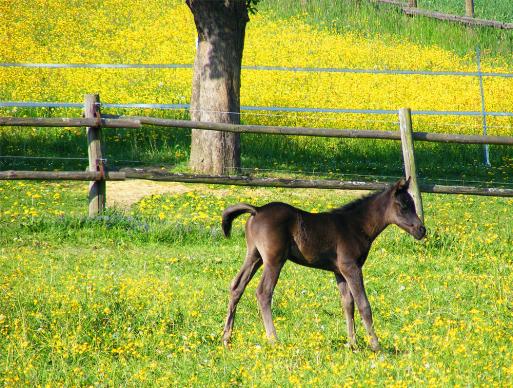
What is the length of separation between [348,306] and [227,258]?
365 centimetres

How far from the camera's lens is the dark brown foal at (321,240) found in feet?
27.0

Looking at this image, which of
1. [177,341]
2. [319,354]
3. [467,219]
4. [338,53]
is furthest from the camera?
[338,53]

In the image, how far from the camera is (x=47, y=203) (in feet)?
50.3

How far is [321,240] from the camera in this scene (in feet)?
27.7

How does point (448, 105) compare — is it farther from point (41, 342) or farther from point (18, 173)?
point (41, 342)

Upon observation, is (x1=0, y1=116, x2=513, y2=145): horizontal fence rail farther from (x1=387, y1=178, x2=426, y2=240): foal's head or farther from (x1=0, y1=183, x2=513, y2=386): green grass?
(x1=387, y1=178, x2=426, y2=240): foal's head

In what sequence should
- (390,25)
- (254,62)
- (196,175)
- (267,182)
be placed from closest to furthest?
(267,182) → (196,175) → (254,62) → (390,25)

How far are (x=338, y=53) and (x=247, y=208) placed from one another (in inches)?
861

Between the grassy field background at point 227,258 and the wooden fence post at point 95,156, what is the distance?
8.6 inches

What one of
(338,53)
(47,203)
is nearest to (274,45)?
(338,53)

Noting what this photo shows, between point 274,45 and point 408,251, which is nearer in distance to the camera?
point 408,251

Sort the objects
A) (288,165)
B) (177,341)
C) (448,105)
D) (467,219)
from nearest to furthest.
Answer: (177,341) → (467,219) → (288,165) → (448,105)

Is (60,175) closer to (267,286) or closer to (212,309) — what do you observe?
(212,309)

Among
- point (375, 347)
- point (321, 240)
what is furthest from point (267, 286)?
point (375, 347)
